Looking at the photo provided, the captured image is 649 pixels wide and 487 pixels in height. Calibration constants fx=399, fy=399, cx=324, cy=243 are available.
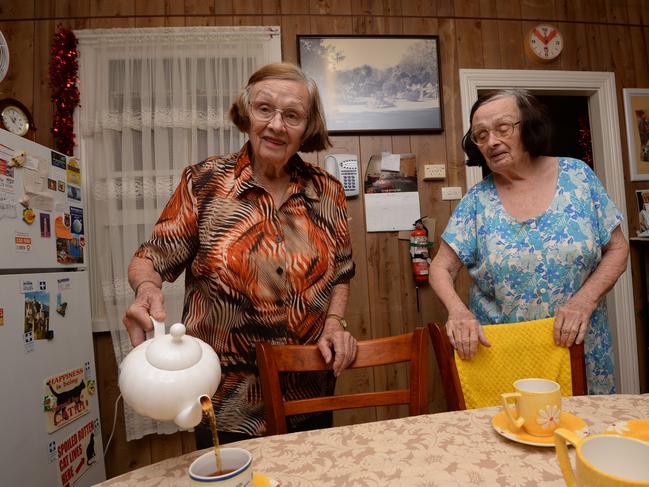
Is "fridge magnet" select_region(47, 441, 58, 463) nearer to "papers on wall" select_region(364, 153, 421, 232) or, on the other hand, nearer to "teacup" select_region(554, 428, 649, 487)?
"papers on wall" select_region(364, 153, 421, 232)

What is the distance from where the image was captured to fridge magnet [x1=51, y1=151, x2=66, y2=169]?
1.85 m

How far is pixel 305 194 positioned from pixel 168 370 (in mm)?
774

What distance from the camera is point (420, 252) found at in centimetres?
239

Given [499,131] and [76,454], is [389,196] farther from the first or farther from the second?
[76,454]

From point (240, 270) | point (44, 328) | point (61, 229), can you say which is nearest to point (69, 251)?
point (61, 229)

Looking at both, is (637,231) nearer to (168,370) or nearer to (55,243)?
(168,370)

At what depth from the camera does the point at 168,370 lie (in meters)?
0.49

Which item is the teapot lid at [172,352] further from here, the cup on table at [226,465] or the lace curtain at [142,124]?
the lace curtain at [142,124]

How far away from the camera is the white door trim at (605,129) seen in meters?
2.54

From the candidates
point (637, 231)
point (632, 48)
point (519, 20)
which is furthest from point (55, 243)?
point (632, 48)

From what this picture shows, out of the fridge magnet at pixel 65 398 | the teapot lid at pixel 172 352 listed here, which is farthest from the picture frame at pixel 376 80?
the teapot lid at pixel 172 352

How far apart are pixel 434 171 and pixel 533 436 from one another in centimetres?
202

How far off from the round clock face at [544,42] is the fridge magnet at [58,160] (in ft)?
9.29

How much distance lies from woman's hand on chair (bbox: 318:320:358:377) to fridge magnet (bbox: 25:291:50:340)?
136 centimetres
